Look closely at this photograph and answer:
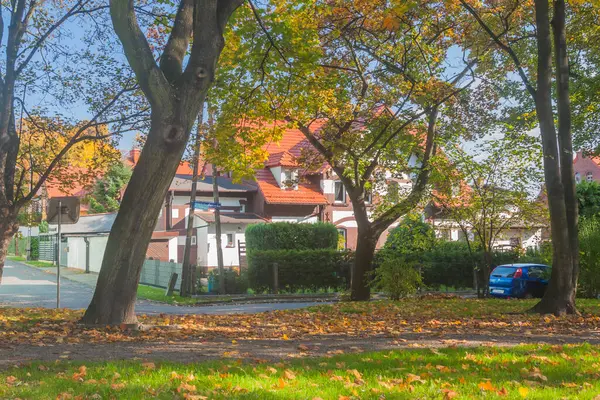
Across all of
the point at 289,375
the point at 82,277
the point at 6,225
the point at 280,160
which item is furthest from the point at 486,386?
the point at 82,277

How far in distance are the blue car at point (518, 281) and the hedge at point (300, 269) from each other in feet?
23.5

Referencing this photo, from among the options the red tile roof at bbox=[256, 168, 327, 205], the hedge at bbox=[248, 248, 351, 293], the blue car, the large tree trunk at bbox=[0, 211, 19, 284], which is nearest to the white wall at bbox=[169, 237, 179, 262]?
the red tile roof at bbox=[256, 168, 327, 205]

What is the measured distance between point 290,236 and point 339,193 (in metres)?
13.6

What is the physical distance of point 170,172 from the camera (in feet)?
36.3

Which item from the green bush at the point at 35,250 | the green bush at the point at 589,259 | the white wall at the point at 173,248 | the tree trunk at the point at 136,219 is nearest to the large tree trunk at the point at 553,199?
the green bush at the point at 589,259

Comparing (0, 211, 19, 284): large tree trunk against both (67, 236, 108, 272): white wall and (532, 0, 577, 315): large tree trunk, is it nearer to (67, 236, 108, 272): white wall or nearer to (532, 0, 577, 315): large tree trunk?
(532, 0, 577, 315): large tree trunk

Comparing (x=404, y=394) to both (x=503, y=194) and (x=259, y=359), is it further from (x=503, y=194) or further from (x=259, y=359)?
(x=503, y=194)

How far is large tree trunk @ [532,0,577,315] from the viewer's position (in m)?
15.0

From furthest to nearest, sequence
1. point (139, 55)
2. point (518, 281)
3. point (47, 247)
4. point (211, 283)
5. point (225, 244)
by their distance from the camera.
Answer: point (47, 247)
point (225, 244)
point (211, 283)
point (518, 281)
point (139, 55)

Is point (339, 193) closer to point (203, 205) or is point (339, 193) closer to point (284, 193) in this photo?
point (284, 193)

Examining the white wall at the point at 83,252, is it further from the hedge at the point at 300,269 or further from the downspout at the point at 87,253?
the hedge at the point at 300,269

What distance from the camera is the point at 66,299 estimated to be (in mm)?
27281

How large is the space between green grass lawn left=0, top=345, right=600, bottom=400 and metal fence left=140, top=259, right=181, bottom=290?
940 inches

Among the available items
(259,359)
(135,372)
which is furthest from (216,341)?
(135,372)
